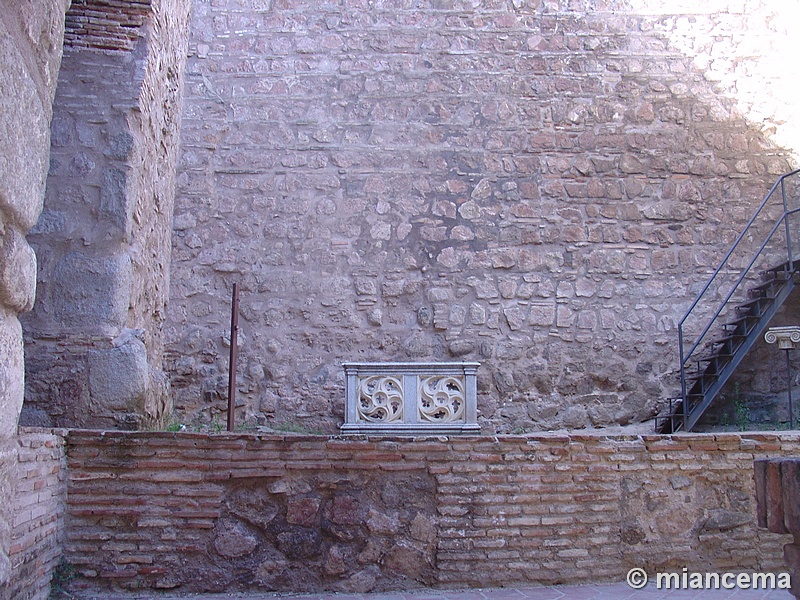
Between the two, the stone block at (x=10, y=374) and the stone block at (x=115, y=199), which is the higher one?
the stone block at (x=115, y=199)

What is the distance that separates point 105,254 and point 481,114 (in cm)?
429

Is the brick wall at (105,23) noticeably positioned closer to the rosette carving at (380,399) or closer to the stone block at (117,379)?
the stone block at (117,379)

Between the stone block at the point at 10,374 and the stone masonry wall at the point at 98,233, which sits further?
the stone masonry wall at the point at 98,233

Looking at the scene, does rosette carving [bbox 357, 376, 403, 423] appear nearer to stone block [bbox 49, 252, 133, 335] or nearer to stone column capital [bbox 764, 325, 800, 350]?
stone block [bbox 49, 252, 133, 335]

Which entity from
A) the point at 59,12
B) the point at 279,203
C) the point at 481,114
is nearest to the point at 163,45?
the point at 279,203

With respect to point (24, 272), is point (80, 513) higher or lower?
lower

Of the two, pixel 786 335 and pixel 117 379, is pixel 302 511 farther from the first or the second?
pixel 786 335

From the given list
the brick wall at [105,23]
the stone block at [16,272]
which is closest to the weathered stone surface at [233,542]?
the stone block at [16,272]

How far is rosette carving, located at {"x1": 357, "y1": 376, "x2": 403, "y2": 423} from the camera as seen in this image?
5766mm

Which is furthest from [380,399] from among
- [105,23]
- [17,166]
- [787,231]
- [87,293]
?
[787,231]

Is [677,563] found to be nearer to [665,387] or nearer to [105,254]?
[665,387]

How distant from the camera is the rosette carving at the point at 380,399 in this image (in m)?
5.77

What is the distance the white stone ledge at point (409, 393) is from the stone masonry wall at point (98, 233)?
1.61 metres

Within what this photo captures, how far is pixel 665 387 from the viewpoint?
6984mm
